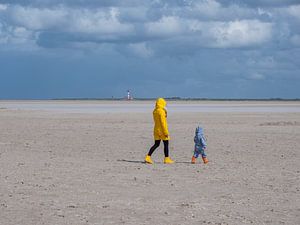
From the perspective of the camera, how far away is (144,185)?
1223 cm

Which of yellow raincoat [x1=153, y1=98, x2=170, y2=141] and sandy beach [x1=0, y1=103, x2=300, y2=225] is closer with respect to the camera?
sandy beach [x1=0, y1=103, x2=300, y2=225]

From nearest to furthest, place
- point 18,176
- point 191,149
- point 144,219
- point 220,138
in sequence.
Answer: point 144,219 → point 18,176 → point 191,149 → point 220,138

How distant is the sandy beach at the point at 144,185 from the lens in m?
9.37

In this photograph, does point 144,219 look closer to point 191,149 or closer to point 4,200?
point 4,200

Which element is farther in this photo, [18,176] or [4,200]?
[18,176]

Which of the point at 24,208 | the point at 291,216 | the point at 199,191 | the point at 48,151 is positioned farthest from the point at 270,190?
the point at 48,151

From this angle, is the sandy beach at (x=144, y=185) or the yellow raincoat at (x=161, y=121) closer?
the sandy beach at (x=144, y=185)

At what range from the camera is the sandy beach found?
9.37 metres

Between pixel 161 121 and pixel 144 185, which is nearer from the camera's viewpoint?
pixel 144 185

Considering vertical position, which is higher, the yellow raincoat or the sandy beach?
the yellow raincoat

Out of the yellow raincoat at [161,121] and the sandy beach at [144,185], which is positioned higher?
the yellow raincoat at [161,121]

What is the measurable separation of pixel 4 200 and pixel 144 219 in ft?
8.64

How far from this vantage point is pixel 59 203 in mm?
10289

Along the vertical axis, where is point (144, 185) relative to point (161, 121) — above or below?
below
